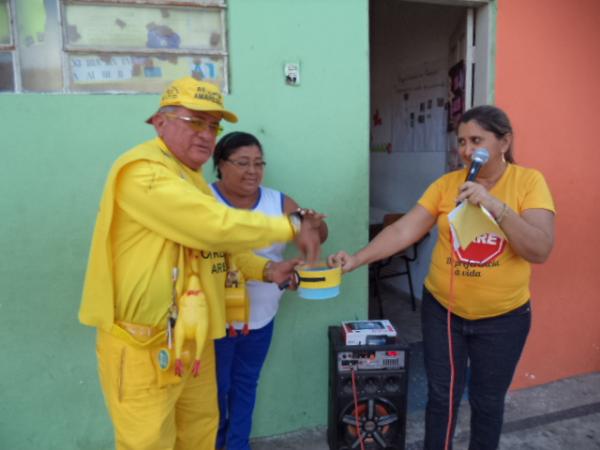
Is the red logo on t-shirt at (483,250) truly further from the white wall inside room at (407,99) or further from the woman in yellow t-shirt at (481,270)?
the white wall inside room at (407,99)

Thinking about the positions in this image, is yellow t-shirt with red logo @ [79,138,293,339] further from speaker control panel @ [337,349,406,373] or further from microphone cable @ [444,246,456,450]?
speaker control panel @ [337,349,406,373]

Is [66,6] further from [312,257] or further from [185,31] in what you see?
[312,257]

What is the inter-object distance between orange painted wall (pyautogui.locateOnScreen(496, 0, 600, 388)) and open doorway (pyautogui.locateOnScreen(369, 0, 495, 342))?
0.72 feet

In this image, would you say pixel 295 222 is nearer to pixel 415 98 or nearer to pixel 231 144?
pixel 231 144

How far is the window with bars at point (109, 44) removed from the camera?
2.44 m

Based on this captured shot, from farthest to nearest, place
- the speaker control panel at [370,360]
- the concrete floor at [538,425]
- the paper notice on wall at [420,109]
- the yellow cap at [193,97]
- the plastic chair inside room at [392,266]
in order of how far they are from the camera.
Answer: the plastic chair inside room at [392,266]
the paper notice on wall at [420,109]
the concrete floor at [538,425]
the speaker control panel at [370,360]
the yellow cap at [193,97]

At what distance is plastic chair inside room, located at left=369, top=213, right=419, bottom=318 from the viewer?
485 centimetres

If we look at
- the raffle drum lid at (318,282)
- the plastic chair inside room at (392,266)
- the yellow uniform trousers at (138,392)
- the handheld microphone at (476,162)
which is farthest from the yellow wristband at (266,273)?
the plastic chair inside room at (392,266)

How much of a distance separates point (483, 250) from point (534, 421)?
1705 millimetres

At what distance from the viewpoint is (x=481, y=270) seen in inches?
87.7

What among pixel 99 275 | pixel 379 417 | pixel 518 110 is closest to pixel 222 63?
pixel 99 275

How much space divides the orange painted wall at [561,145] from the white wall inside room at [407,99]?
913 millimetres

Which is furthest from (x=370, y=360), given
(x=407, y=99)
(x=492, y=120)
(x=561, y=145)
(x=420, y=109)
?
(x=407, y=99)

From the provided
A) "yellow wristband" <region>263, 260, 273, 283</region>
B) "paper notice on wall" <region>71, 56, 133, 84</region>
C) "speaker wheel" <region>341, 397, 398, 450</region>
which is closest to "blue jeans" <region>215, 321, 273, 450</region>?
"yellow wristband" <region>263, 260, 273, 283</region>
